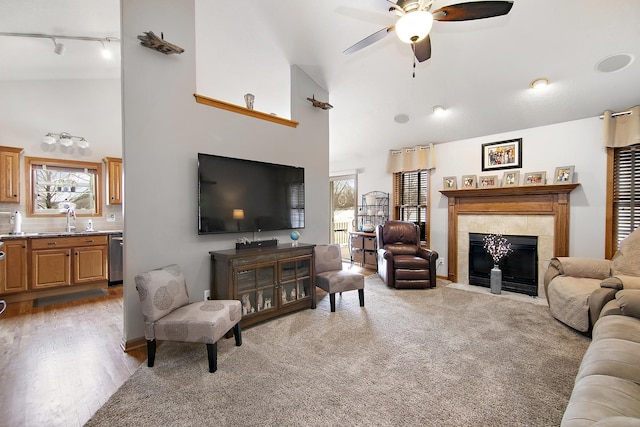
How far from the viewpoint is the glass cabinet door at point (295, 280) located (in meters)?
3.30

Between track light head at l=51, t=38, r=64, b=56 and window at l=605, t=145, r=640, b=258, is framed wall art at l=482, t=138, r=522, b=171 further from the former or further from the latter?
track light head at l=51, t=38, r=64, b=56

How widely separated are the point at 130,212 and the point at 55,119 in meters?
3.31

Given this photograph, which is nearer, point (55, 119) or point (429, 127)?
point (55, 119)

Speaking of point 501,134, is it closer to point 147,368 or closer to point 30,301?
point 147,368

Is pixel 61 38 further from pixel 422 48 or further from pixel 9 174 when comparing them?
pixel 422 48

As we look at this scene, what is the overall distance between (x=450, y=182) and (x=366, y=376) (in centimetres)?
403

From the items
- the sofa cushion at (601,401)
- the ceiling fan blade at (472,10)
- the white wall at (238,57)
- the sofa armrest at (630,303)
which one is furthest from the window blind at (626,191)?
the white wall at (238,57)

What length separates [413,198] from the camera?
A: 573cm

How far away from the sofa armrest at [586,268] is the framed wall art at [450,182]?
206cm

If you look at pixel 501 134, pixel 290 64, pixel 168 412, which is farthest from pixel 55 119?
pixel 501 134

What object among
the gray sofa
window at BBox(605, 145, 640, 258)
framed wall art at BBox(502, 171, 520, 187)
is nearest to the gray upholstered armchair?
the gray sofa

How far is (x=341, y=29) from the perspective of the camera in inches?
130

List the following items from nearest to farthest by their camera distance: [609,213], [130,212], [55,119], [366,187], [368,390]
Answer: [368,390], [130,212], [609,213], [55,119], [366,187]

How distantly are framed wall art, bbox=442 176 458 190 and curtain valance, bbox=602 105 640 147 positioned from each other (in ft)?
6.30
